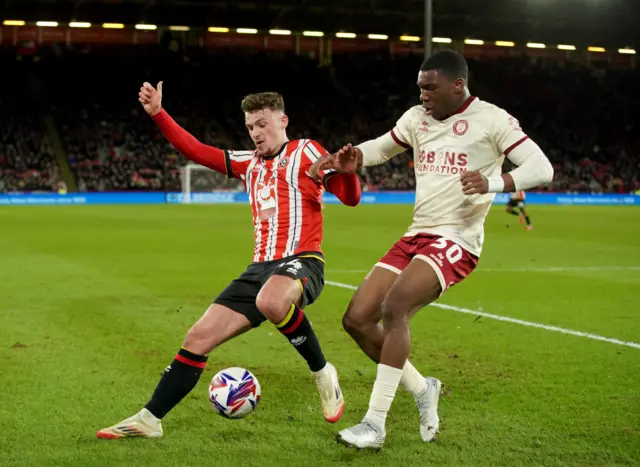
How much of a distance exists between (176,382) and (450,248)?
171 centimetres

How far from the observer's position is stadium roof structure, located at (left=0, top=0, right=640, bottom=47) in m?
40.6

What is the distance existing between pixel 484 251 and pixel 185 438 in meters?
12.8

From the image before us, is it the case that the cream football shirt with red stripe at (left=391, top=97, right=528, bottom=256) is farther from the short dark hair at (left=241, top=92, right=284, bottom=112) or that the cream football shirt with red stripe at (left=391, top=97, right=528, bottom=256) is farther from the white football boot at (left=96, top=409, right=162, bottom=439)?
the white football boot at (left=96, top=409, right=162, bottom=439)

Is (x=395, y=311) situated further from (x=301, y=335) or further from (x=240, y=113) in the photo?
(x=240, y=113)

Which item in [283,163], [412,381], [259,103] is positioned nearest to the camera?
[412,381]

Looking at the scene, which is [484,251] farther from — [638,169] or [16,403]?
[638,169]

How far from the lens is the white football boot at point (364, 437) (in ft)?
15.6

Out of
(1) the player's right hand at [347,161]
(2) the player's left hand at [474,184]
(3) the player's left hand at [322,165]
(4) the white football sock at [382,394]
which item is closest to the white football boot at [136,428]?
(4) the white football sock at [382,394]

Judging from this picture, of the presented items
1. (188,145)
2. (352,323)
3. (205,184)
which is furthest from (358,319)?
(205,184)

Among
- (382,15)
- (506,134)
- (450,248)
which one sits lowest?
(450,248)

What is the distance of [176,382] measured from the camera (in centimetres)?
510

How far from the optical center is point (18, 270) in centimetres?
1358

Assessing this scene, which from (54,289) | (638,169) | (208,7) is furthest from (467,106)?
(638,169)

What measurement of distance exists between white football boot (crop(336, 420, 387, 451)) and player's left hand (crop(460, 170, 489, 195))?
1.34 m
